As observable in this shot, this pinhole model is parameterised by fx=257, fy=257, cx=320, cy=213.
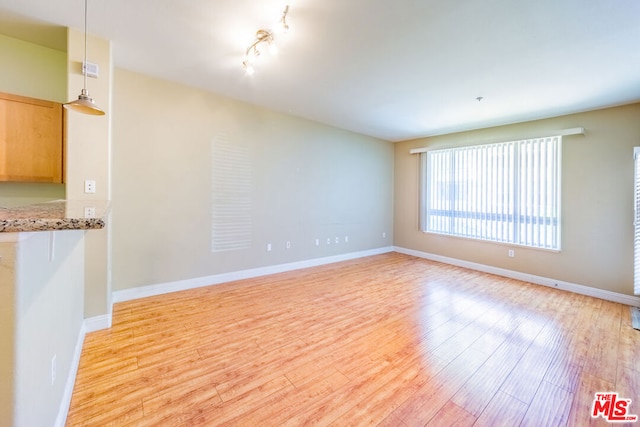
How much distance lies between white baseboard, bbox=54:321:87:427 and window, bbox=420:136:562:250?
578 cm

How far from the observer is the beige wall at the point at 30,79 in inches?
94.7

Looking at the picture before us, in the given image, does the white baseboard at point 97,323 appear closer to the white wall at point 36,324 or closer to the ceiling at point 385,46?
the white wall at point 36,324

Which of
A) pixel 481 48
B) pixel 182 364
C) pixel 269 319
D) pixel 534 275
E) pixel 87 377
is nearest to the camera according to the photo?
pixel 87 377

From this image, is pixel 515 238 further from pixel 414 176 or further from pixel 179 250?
pixel 179 250

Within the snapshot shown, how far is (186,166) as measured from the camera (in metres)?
3.54

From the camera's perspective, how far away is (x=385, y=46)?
96.5 inches

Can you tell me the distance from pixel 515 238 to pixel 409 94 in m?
3.18

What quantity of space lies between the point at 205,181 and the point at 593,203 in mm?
5667

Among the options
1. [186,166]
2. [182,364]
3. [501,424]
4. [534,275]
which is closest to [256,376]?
[182,364]

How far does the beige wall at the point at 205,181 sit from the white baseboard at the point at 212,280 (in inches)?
3.1

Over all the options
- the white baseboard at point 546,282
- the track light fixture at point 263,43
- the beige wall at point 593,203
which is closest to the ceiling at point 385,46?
the track light fixture at point 263,43

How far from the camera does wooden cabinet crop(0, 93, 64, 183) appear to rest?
2.24 metres

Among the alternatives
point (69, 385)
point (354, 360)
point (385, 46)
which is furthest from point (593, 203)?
point (69, 385)

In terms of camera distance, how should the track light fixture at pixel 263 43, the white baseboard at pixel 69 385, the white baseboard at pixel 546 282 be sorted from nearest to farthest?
the white baseboard at pixel 69 385 < the track light fixture at pixel 263 43 < the white baseboard at pixel 546 282
